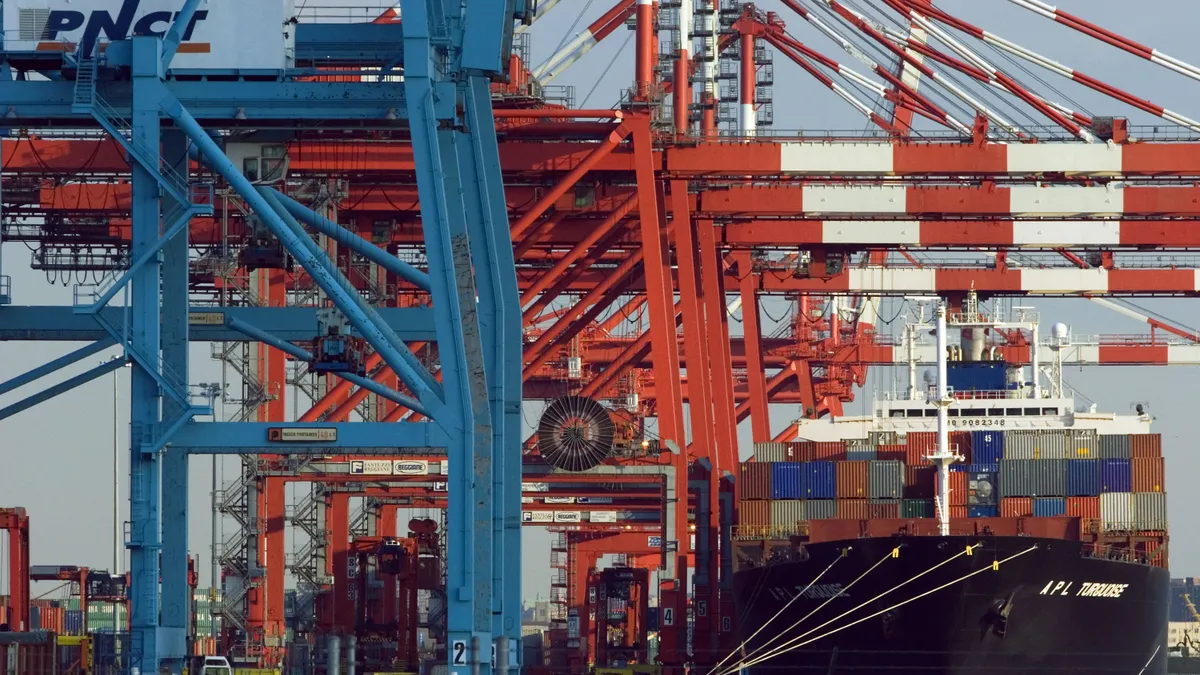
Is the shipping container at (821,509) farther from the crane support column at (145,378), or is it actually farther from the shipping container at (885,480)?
the crane support column at (145,378)

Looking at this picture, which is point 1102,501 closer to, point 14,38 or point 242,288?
point 242,288

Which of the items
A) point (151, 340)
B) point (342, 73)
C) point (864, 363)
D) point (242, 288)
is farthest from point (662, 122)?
point (864, 363)

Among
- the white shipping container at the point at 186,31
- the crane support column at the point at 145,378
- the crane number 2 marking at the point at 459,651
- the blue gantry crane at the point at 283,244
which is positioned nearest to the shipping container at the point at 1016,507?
the blue gantry crane at the point at 283,244

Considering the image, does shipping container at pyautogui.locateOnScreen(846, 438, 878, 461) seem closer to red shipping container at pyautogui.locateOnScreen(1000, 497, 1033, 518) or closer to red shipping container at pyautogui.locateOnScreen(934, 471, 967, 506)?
red shipping container at pyautogui.locateOnScreen(934, 471, 967, 506)

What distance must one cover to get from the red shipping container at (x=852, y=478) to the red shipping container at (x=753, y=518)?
7.61 ft

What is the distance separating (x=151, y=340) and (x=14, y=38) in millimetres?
5312

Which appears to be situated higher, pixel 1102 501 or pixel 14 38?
pixel 14 38

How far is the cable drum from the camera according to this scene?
47.4 meters

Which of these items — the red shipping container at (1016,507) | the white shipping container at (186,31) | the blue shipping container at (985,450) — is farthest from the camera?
the blue shipping container at (985,450)

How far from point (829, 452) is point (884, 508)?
319cm

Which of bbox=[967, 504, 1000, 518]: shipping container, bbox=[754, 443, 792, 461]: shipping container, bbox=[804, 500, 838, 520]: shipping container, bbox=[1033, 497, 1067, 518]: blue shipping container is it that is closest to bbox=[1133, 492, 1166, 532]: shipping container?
bbox=[1033, 497, 1067, 518]: blue shipping container

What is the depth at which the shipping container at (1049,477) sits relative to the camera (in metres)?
42.9

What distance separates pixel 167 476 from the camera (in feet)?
112

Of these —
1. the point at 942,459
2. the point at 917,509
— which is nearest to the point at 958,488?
the point at 917,509
